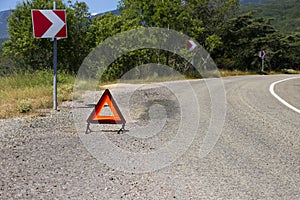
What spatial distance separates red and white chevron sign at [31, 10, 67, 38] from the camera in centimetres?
756

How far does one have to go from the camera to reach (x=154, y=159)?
4688 mm

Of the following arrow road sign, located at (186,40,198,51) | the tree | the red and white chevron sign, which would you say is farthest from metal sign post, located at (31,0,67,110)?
the tree

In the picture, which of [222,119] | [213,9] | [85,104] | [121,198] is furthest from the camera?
[213,9]

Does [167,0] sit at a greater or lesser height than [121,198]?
greater

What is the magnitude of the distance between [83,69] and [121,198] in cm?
987

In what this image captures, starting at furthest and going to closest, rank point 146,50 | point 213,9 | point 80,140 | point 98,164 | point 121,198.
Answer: point 213,9
point 146,50
point 80,140
point 98,164
point 121,198

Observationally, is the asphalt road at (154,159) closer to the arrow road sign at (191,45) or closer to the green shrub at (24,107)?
the green shrub at (24,107)

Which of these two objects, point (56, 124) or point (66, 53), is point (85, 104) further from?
point (66, 53)

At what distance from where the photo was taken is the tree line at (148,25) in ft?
76.8

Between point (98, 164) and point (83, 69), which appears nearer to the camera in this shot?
point (98, 164)

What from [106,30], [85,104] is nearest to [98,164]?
[85,104]

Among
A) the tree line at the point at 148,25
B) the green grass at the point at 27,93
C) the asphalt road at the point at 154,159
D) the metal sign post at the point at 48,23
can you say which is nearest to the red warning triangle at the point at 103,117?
the asphalt road at the point at 154,159

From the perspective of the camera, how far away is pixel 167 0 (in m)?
23.7

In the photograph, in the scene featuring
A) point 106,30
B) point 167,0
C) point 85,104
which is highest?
point 167,0
